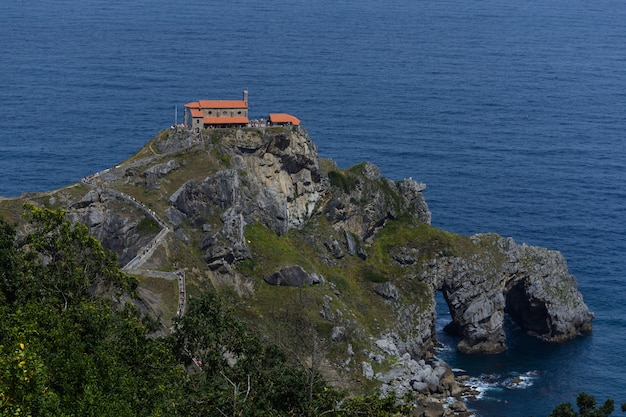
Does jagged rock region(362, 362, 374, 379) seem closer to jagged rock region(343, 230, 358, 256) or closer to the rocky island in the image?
the rocky island

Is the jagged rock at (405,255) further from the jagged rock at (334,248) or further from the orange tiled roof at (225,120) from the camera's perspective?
the orange tiled roof at (225,120)

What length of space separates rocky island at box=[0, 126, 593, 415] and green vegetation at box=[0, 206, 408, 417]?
31.7 m

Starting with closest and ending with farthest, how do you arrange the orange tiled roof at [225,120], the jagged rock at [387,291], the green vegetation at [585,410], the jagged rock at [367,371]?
the green vegetation at [585,410]
the jagged rock at [367,371]
the jagged rock at [387,291]
the orange tiled roof at [225,120]

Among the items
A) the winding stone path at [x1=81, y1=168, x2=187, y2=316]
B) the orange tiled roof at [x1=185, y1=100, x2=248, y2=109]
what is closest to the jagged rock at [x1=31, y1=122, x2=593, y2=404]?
the winding stone path at [x1=81, y1=168, x2=187, y2=316]

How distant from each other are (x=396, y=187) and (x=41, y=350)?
377ft

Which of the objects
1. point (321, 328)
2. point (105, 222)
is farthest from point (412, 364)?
point (105, 222)

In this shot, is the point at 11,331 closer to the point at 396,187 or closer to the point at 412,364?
the point at 412,364

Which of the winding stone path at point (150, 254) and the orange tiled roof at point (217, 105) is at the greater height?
the orange tiled roof at point (217, 105)

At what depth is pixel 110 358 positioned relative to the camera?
211 ft

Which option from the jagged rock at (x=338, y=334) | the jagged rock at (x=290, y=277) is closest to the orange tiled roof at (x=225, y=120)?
the jagged rock at (x=290, y=277)

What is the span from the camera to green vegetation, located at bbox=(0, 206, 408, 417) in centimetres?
5519

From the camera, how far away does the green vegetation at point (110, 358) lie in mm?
55188

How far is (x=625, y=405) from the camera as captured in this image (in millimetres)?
97875

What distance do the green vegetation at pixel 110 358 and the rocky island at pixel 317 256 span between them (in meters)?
31.7
